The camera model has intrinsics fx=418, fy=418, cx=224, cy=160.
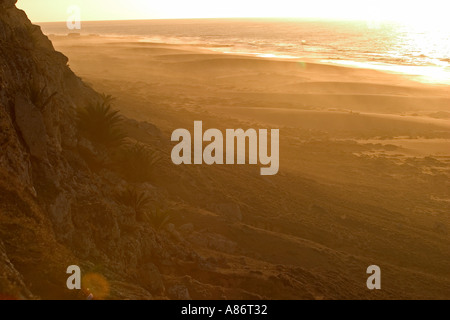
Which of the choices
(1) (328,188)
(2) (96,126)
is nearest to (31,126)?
(2) (96,126)

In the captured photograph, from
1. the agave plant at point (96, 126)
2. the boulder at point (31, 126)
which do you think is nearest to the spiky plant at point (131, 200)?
the boulder at point (31, 126)

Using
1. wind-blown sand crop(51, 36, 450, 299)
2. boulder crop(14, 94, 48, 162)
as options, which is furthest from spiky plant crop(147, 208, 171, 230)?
boulder crop(14, 94, 48, 162)

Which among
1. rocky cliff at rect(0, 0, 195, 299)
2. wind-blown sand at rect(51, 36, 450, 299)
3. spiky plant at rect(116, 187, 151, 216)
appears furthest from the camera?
wind-blown sand at rect(51, 36, 450, 299)

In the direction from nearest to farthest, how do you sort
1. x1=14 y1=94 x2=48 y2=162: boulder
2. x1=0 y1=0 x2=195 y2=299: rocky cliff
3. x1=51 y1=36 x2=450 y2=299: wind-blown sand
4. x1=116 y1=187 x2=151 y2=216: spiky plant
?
x1=0 y1=0 x2=195 y2=299: rocky cliff → x1=14 y1=94 x2=48 y2=162: boulder → x1=116 y1=187 x2=151 y2=216: spiky plant → x1=51 y1=36 x2=450 y2=299: wind-blown sand

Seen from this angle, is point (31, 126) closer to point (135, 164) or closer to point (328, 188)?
point (135, 164)

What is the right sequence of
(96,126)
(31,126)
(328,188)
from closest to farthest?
(31,126), (96,126), (328,188)

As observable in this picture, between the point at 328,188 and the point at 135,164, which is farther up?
the point at 135,164

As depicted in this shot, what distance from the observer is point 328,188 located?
1185 cm

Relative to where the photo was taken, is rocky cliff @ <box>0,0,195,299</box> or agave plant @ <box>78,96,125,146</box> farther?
agave plant @ <box>78,96,125,146</box>

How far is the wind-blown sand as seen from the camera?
25.9 feet

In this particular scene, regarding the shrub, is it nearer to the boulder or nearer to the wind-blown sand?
the wind-blown sand
